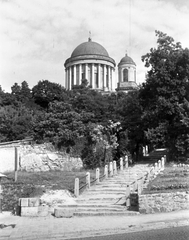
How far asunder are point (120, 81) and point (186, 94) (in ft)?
187

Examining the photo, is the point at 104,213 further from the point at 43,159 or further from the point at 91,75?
the point at 91,75

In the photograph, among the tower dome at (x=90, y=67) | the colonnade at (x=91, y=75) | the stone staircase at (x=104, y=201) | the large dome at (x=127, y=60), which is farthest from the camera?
the large dome at (x=127, y=60)

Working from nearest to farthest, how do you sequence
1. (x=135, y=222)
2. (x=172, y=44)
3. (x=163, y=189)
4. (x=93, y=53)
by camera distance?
(x=135, y=222) < (x=163, y=189) < (x=172, y=44) < (x=93, y=53)

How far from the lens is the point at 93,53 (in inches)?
3135

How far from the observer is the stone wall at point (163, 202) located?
13.3 meters

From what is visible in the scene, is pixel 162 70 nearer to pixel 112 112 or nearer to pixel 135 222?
pixel 112 112

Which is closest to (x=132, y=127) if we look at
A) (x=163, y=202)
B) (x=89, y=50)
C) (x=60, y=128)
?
(x=60, y=128)

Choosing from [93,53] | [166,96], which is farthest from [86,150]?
[93,53]

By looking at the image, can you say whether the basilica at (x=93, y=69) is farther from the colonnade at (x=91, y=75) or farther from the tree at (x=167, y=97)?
the tree at (x=167, y=97)

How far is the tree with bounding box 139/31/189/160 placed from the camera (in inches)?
1105

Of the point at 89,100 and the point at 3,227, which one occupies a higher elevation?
the point at 89,100

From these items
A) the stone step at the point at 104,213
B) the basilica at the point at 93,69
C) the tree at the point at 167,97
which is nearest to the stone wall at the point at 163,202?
the stone step at the point at 104,213

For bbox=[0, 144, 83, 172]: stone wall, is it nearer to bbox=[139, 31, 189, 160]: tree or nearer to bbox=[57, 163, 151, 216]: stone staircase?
bbox=[139, 31, 189, 160]: tree

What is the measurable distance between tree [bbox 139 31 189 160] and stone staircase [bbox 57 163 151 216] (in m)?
8.39
